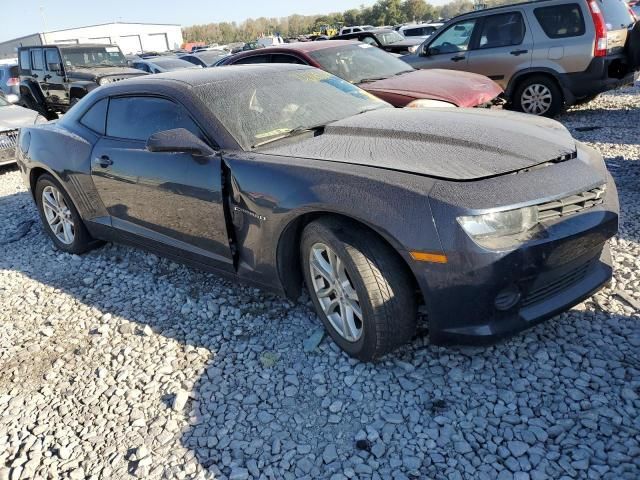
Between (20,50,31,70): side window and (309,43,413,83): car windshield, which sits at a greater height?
(309,43,413,83): car windshield

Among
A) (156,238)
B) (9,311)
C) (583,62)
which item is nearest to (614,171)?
(583,62)

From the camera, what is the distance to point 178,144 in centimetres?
309

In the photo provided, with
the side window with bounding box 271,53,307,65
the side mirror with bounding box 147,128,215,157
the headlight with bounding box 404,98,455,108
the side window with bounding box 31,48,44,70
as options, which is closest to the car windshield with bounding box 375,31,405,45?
the side window with bounding box 271,53,307,65

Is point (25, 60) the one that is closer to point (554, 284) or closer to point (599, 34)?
point (599, 34)

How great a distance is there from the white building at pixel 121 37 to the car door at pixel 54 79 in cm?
5564

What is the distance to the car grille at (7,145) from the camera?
8070 mm

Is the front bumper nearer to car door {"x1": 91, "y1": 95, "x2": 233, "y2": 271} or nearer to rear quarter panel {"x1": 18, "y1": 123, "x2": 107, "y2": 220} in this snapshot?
car door {"x1": 91, "y1": 95, "x2": 233, "y2": 271}

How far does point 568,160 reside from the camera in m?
2.72

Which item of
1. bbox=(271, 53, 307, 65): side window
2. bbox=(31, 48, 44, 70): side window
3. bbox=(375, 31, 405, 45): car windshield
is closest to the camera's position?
bbox=(271, 53, 307, 65): side window

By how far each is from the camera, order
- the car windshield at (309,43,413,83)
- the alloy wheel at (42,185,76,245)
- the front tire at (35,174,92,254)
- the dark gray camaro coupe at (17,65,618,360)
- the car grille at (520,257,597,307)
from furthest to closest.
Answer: the car windshield at (309,43,413,83)
the alloy wheel at (42,185,76,245)
the front tire at (35,174,92,254)
the car grille at (520,257,597,307)
the dark gray camaro coupe at (17,65,618,360)

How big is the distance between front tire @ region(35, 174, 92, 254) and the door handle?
2.52ft

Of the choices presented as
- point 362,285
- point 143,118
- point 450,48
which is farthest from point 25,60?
point 362,285

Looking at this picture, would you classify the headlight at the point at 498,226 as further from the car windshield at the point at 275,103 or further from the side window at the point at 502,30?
the side window at the point at 502,30

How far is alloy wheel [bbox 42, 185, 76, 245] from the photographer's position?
15.5 feet
